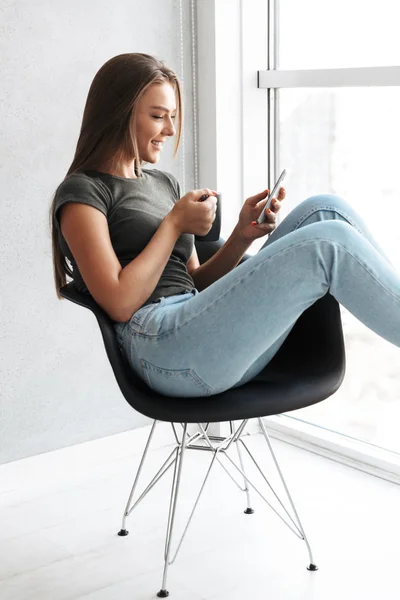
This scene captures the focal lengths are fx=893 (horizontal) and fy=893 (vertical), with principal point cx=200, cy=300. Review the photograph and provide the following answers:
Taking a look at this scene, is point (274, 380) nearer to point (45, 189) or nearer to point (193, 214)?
point (193, 214)

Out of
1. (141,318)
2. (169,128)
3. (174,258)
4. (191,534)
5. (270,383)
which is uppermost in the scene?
(169,128)

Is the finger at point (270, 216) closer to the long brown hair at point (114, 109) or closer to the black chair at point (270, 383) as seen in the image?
the black chair at point (270, 383)

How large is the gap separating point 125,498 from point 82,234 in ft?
3.23

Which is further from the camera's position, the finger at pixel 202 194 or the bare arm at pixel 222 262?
the bare arm at pixel 222 262

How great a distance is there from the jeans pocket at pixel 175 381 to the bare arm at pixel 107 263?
0.13 meters

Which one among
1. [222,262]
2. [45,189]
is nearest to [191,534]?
[222,262]

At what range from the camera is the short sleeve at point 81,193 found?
1865 mm

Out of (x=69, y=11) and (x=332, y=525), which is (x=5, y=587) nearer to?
(x=332, y=525)

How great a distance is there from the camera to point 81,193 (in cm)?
187

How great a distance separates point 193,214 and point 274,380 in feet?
1.34

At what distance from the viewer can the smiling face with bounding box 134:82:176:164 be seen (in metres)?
1.96

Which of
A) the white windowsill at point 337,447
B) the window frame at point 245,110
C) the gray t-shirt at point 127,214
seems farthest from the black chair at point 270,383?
the window frame at point 245,110

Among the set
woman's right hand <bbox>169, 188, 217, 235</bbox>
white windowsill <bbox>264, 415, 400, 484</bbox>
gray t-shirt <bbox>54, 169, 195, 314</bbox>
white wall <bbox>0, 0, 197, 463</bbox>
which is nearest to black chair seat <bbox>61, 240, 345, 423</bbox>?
gray t-shirt <bbox>54, 169, 195, 314</bbox>

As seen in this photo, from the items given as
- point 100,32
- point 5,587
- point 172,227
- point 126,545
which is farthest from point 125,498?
point 100,32
